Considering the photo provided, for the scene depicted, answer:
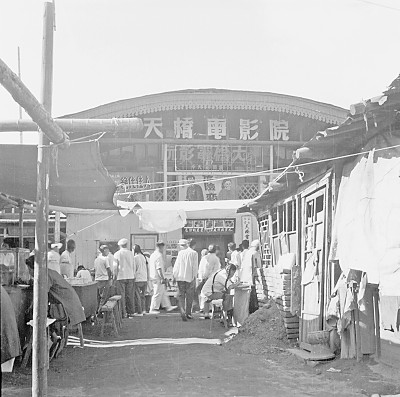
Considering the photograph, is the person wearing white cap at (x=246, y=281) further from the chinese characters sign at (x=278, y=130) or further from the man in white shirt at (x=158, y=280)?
the chinese characters sign at (x=278, y=130)

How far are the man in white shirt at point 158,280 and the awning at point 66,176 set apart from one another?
16.8 ft

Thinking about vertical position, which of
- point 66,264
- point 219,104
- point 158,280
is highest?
point 219,104

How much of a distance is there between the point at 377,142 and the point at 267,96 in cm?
1220

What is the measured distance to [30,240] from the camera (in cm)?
2088

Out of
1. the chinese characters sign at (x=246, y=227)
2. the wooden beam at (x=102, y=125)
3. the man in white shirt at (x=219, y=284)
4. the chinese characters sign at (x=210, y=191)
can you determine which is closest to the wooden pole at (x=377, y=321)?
the wooden beam at (x=102, y=125)

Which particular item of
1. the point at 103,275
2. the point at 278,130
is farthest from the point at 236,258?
the point at 278,130

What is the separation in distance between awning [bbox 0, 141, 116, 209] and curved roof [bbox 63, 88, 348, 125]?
824cm

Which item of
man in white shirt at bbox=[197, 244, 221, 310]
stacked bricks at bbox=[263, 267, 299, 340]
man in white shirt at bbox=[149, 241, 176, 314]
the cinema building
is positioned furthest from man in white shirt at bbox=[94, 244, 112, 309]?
the cinema building

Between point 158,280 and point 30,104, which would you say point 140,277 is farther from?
point 30,104

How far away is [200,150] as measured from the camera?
19938mm

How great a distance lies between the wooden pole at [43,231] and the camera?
5.50m

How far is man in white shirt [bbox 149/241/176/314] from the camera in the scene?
1584 cm

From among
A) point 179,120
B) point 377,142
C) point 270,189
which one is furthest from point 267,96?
point 377,142

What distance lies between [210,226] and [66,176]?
11.2m
